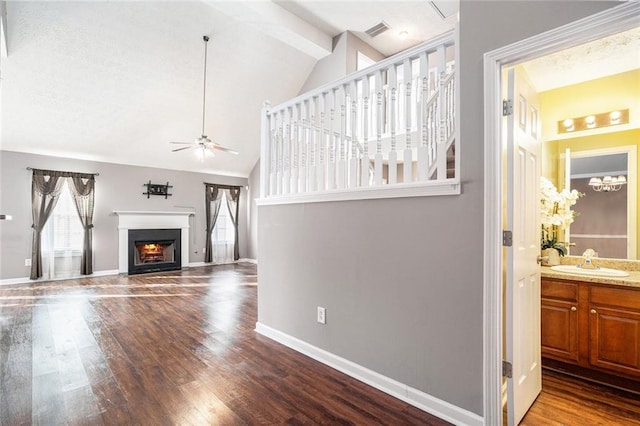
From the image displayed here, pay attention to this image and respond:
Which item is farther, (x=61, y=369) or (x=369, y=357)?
(x=61, y=369)

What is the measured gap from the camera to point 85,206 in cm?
684

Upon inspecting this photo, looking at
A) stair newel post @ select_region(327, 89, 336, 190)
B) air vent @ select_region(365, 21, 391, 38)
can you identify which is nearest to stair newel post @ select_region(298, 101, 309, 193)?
stair newel post @ select_region(327, 89, 336, 190)

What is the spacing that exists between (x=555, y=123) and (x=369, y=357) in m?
2.85

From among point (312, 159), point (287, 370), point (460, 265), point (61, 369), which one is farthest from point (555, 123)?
point (61, 369)

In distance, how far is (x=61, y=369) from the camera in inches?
102

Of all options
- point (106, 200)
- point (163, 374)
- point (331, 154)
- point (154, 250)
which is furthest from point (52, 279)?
point (331, 154)

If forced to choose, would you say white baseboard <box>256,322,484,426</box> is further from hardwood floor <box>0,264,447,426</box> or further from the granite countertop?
the granite countertop

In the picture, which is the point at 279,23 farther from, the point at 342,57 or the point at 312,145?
the point at 312,145

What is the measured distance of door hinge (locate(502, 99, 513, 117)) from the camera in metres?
1.81

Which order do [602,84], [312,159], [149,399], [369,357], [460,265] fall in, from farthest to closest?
1. [312,159]
2. [602,84]
3. [369,357]
4. [149,399]
5. [460,265]

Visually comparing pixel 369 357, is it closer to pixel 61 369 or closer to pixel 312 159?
pixel 312 159

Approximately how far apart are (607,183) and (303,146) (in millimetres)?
2817

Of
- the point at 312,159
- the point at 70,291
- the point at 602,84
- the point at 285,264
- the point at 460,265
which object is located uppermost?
the point at 602,84

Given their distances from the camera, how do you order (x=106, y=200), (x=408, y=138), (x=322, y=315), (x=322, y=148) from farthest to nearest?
(x=106, y=200) < (x=322, y=148) < (x=322, y=315) < (x=408, y=138)
